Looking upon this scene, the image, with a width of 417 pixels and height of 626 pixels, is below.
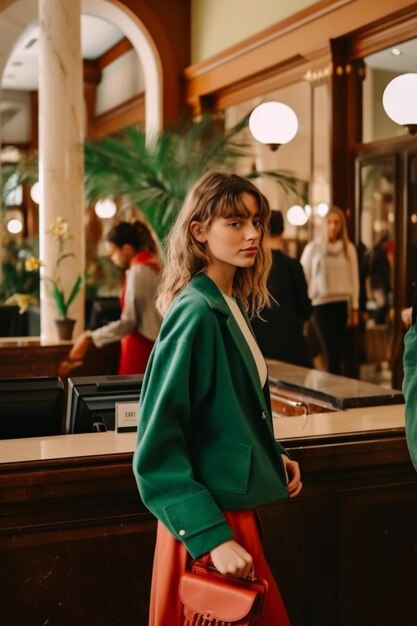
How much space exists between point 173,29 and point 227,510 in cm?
937

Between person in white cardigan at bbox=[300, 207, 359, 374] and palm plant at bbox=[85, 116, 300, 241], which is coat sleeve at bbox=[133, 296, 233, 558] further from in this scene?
person in white cardigan at bbox=[300, 207, 359, 374]

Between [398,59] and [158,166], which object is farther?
[158,166]

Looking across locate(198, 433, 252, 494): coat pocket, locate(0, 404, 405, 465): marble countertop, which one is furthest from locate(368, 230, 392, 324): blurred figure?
locate(198, 433, 252, 494): coat pocket

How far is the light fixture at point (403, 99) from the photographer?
18.8 ft

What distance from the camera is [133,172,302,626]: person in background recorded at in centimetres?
167

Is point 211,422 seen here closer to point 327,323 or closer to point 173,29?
point 327,323

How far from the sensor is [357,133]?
7.80m

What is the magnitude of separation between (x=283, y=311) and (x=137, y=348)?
86cm

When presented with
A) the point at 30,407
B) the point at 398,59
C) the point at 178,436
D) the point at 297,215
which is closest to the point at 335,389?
the point at 30,407

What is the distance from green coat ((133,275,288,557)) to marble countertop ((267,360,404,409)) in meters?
1.45

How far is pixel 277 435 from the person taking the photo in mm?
2686

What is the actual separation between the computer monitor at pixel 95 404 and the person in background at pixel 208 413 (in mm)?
930

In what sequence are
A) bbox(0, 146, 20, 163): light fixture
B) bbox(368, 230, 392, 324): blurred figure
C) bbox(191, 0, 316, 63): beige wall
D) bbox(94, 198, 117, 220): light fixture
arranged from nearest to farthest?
1. bbox(368, 230, 392, 324): blurred figure
2. bbox(191, 0, 316, 63): beige wall
3. bbox(94, 198, 117, 220): light fixture
4. bbox(0, 146, 20, 163): light fixture

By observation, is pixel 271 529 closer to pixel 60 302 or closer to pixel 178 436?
pixel 178 436
